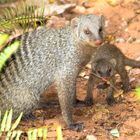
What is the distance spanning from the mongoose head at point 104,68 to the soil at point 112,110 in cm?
31

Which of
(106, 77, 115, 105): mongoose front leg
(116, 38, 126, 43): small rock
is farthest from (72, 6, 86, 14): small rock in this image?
(106, 77, 115, 105): mongoose front leg

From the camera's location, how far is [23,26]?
5219 millimetres

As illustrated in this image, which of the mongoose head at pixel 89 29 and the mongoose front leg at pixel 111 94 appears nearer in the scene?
Answer: the mongoose head at pixel 89 29

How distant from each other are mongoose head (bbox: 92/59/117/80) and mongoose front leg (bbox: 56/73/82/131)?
0.38 metres

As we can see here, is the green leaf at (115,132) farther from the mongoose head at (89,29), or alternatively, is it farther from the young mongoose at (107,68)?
the mongoose head at (89,29)

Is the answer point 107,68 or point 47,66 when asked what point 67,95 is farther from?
point 107,68

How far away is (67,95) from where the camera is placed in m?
4.36

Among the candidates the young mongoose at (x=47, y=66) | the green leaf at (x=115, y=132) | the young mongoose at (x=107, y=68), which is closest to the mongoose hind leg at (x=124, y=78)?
the young mongoose at (x=107, y=68)

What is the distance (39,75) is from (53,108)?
537 millimetres

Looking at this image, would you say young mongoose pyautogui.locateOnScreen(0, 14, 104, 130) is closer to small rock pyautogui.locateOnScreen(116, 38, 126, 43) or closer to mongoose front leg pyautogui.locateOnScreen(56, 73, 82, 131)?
mongoose front leg pyautogui.locateOnScreen(56, 73, 82, 131)

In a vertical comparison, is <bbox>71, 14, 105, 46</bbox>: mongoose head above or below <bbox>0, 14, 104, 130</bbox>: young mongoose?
above

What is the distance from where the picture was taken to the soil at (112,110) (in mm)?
4227

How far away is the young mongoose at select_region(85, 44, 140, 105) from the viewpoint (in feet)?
15.2

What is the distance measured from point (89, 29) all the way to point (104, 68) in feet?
1.86
